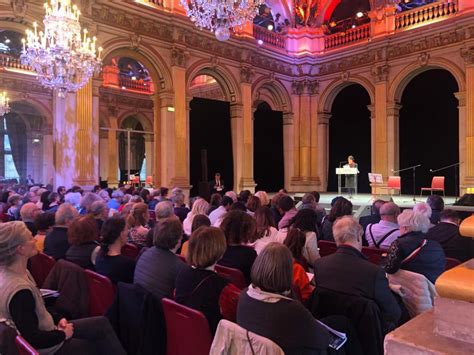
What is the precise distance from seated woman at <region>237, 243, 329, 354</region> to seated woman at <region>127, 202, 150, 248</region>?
7.27 feet

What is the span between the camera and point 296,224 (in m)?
3.25

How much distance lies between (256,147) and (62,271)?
12140mm

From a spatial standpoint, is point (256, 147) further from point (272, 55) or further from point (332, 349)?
point (332, 349)

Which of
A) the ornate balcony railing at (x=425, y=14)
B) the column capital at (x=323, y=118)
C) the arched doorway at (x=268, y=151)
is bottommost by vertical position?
the arched doorway at (x=268, y=151)

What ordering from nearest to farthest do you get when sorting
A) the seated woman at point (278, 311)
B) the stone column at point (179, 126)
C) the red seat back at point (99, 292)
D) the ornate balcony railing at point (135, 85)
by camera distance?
1. the seated woman at point (278, 311)
2. the red seat back at point (99, 292)
3. the stone column at point (179, 126)
4. the ornate balcony railing at point (135, 85)

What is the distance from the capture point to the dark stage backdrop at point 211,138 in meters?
11.9

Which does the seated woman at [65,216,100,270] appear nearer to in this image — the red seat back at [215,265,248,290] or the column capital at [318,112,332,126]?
the red seat back at [215,265,248,290]

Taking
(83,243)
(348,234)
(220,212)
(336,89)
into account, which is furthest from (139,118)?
(348,234)

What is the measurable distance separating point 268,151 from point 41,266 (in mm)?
11930

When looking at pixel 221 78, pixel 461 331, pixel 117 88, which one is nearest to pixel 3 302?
pixel 461 331

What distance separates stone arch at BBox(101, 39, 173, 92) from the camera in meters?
9.59

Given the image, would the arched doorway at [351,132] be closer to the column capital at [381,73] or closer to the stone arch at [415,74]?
the column capital at [381,73]

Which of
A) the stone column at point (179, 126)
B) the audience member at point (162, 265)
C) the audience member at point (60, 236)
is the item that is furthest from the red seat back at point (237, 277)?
the stone column at point (179, 126)

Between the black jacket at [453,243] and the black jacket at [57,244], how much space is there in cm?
319
